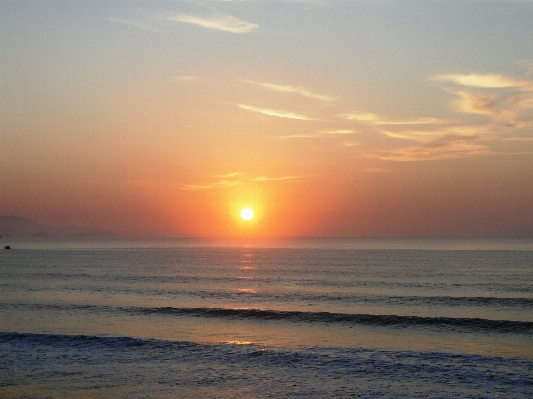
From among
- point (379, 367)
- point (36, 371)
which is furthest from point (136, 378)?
point (379, 367)

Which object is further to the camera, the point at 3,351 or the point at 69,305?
the point at 69,305

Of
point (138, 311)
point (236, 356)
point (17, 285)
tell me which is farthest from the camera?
point (17, 285)

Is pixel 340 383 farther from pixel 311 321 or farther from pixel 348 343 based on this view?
pixel 311 321

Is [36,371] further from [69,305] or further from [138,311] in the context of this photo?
[69,305]

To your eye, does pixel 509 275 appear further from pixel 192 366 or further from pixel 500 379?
pixel 192 366

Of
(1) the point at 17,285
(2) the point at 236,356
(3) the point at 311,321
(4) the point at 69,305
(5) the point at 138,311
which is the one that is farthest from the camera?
(1) the point at 17,285

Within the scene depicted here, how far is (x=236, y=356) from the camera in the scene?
25.5 meters

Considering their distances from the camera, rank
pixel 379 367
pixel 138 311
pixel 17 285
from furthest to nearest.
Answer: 1. pixel 17 285
2. pixel 138 311
3. pixel 379 367

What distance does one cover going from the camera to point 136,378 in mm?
21781

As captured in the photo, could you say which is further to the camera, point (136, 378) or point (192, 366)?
point (192, 366)

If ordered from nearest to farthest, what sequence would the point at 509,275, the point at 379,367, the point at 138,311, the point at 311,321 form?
the point at 379,367 < the point at 311,321 < the point at 138,311 < the point at 509,275

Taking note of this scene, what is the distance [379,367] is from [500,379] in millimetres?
4958

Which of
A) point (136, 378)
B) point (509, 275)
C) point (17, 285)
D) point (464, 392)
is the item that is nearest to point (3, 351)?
point (136, 378)

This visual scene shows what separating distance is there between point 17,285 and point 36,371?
1620 inches
